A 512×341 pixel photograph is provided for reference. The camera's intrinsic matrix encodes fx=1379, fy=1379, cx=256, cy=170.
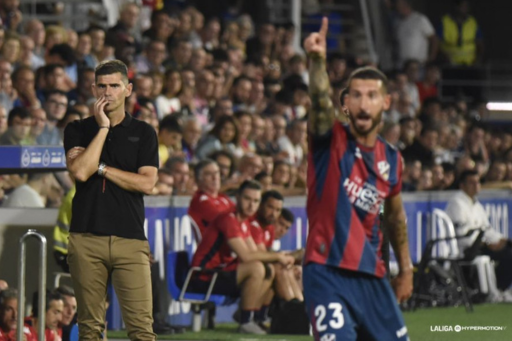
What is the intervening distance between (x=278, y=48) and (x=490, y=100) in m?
7.51

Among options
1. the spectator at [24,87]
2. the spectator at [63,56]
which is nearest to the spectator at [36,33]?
the spectator at [63,56]

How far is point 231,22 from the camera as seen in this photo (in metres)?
20.9

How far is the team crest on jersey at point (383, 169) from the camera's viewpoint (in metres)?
6.98

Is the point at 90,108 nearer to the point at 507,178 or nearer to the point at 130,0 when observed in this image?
the point at 130,0

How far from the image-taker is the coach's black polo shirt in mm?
8391

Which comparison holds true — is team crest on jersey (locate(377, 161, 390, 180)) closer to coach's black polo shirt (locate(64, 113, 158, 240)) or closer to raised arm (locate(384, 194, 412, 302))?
raised arm (locate(384, 194, 412, 302))

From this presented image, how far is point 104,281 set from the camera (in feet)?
27.7

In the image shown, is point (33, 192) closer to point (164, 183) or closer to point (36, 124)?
point (36, 124)

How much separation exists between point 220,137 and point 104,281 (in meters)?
8.08

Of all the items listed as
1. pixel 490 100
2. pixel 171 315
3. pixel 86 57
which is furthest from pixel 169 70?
pixel 490 100

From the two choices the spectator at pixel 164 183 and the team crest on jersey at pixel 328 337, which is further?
the spectator at pixel 164 183

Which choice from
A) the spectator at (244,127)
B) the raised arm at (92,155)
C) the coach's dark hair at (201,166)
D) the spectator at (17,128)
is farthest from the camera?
the spectator at (244,127)

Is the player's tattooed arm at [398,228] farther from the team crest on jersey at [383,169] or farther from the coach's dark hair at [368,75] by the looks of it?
A: the coach's dark hair at [368,75]

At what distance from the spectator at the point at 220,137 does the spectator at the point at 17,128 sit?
3.39 m
